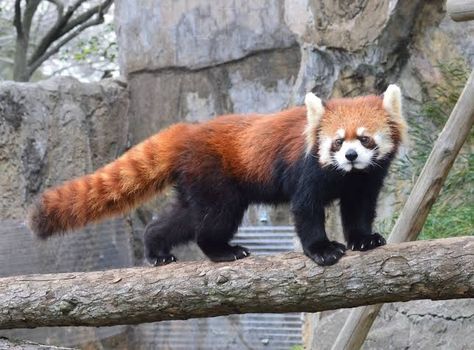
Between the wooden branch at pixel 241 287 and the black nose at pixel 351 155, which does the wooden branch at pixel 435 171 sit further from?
the wooden branch at pixel 241 287

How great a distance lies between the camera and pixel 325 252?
319cm

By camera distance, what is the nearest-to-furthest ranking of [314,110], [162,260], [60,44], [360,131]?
[360,131], [314,110], [162,260], [60,44]

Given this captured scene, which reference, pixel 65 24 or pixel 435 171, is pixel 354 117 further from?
pixel 65 24

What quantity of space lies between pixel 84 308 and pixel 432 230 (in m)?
2.31

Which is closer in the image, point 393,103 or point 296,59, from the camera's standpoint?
point 393,103

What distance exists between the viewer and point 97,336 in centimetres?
633

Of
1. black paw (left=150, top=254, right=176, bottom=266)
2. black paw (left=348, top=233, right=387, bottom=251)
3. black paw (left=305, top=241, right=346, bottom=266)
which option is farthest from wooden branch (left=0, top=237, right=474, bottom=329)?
black paw (left=150, top=254, right=176, bottom=266)

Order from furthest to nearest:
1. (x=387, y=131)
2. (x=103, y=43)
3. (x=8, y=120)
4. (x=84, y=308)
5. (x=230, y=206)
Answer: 1. (x=103, y=43)
2. (x=8, y=120)
3. (x=230, y=206)
4. (x=387, y=131)
5. (x=84, y=308)

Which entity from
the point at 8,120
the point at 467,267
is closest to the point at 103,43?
the point at 8,120

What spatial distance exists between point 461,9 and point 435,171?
26.9 inches

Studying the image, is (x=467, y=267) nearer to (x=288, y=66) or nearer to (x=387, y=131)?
(x=387, y=131)

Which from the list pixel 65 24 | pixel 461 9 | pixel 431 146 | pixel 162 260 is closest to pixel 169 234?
pixel 162 260

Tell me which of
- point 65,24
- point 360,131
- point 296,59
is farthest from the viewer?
point 65,24

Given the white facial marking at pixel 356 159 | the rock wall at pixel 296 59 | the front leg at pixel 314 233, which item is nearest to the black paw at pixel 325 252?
the front leg at pixel 314 233
